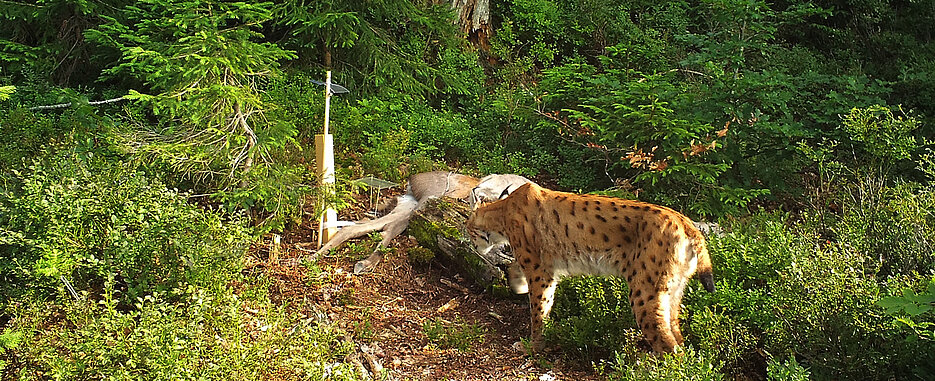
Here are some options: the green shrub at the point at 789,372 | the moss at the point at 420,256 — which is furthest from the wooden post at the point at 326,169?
the green shrub at the point at 789,372

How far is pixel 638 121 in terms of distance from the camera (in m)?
8.31

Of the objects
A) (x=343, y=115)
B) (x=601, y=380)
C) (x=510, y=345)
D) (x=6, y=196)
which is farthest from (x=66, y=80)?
(x=601, y=380)

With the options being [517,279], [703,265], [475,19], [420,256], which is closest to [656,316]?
[703,265]

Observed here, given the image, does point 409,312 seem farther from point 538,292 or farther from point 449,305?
point 538,292

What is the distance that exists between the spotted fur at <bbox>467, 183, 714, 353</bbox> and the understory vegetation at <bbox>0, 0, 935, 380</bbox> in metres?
0.26

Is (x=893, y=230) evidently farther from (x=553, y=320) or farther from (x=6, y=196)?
(x=6, y=196)

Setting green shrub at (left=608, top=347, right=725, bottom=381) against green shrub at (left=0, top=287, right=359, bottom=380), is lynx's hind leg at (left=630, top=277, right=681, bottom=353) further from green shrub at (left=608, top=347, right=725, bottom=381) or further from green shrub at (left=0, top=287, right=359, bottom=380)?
green shrub at (left=0, top=287, right=359, bottom=380)

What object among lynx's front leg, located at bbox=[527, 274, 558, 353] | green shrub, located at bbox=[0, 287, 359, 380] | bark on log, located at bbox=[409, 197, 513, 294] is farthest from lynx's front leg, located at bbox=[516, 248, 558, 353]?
green shrub, located at bbox=[0, 287, 359, 380]

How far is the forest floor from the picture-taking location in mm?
5617

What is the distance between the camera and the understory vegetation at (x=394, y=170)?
15.0 feet

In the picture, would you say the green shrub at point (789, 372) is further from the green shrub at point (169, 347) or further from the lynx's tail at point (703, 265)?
the green shrub at point (169, 347)

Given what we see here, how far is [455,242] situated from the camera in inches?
279

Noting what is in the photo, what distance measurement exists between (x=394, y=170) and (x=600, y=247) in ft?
13.2

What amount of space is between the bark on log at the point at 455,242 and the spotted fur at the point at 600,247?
214mm
